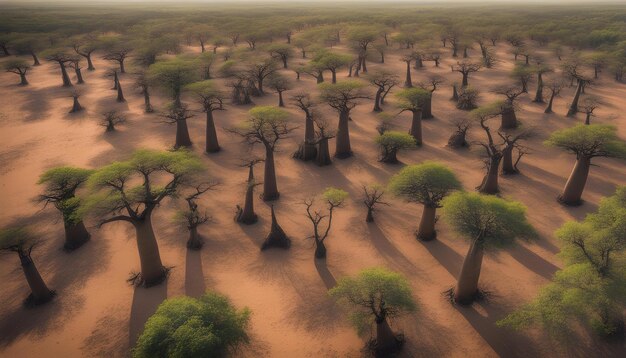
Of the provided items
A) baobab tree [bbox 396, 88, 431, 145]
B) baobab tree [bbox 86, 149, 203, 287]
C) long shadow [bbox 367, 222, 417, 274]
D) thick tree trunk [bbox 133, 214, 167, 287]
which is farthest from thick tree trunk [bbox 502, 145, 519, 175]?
thick tree trunk [bbox 133, 214, 167, 287]

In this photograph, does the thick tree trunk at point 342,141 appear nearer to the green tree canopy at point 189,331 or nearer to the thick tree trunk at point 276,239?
the thick tree trunk at point 276,239

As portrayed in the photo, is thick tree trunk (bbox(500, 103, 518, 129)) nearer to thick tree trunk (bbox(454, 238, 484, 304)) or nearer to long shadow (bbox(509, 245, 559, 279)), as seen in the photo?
long shadow (bbox(509, 245, 559, 279))

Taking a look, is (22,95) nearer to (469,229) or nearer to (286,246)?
(286,246)

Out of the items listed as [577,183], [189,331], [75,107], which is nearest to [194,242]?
[189,331]

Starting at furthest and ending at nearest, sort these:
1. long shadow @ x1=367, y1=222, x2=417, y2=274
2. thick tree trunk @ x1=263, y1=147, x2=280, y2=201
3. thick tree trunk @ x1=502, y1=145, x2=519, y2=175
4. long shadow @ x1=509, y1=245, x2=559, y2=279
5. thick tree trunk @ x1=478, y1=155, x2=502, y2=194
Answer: thick tree trunk @ x1=502, y1=145, x2=519, y2=175
thick tree trunk @ x1=478, y1=155, x2=502, y2=194
thick tree trunk @ x1=263, y1=147, x2=280, y2=201
long shadow @ x1=367, y1=222, x2=417, y2=274
long shadow @ x1=509, y1=245, x2=559, y2=279

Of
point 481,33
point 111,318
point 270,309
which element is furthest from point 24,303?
point 481,33

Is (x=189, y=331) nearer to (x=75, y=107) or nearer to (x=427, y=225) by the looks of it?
(x=427, y=225)

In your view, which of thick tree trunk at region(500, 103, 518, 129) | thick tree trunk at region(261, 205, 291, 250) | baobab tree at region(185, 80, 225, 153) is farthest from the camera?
thick tree trunk at region(500, 103, 518, 129)
